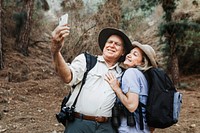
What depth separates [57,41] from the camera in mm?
2381

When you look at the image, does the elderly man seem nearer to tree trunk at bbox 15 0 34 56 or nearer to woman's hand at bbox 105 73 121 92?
woman's hand at bbox 105 73 121 92

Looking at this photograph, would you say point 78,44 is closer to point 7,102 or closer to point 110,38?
point 7,102

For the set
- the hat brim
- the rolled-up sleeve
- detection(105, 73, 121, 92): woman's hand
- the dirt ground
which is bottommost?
the dirt ground

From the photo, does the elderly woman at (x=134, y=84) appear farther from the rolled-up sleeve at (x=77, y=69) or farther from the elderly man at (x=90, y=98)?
the rolled-up sleeve at (x=77, y=69)

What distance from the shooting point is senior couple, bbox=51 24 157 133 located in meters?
2.51

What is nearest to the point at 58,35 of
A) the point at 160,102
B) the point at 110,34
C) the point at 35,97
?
the point at 110,34

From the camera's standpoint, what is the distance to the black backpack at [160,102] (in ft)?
8.29

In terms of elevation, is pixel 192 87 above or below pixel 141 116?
below

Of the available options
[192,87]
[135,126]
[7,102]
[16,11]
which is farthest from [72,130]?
[16,11]

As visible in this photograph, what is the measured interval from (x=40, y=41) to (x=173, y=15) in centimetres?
724

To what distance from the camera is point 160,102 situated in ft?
8.31

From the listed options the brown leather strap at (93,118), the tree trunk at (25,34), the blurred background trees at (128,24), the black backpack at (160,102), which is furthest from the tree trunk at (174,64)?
the brown leather strap at (93,118)

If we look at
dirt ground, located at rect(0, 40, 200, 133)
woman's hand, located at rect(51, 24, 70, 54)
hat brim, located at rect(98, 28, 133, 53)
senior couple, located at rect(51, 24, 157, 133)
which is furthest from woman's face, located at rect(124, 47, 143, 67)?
dirt ground, located at rect(0, 40, 200, 133)

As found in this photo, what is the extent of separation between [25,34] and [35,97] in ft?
20.5
